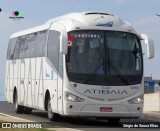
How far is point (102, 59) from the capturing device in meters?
20.4

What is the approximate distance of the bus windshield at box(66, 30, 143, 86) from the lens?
20.2m

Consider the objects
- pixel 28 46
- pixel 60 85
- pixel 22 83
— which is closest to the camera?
pixel 60 85

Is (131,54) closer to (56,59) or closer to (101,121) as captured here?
(56,59)

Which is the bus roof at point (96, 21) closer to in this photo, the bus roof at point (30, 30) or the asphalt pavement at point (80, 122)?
the bus roof at point (30, 30)

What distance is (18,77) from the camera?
28.1 metres

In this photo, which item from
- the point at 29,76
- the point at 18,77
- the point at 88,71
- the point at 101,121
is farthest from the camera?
the point at 18,77

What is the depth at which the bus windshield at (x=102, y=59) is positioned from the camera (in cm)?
2025

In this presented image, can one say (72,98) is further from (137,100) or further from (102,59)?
(137,100)

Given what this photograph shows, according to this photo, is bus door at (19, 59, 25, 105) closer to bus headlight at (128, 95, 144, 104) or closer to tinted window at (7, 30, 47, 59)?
tinted window at (7, 30, 47, 59)

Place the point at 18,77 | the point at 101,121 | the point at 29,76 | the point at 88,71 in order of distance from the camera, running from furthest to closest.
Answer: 1. the point at 18,77
2. the point at 29,76
3. the point at 101,121
4. the point at 88,71

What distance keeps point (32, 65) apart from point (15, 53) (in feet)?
13.3

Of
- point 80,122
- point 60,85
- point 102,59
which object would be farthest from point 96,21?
point 80,122

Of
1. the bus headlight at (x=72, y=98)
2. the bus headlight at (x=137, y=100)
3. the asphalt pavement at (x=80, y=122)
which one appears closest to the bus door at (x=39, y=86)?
the asphalt pavement at (x=80, y=122)

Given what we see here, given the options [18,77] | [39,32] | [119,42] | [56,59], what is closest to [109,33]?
[119,42]
